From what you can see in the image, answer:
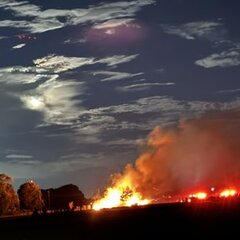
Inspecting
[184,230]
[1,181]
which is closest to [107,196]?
[1,181]

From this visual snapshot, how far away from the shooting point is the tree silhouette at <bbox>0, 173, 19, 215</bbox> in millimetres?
124562

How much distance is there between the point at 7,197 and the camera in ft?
411

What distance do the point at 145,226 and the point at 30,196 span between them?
90501 millimetres

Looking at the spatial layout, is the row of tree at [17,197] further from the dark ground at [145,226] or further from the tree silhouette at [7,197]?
the dark ground at [145,226]

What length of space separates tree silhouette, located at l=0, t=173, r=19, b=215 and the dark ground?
54697 mm

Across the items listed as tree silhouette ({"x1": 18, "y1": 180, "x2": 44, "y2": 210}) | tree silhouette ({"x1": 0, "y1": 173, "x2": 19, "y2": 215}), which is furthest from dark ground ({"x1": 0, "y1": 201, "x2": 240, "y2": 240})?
tree silhouette ({"x1": 18, "y1": 180, "x2": 44, "y2": 210})

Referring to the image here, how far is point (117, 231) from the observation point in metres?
59.5

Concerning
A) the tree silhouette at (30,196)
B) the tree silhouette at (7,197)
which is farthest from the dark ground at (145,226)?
the tree silhouette at (30,196)

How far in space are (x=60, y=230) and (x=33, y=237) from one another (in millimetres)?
3204

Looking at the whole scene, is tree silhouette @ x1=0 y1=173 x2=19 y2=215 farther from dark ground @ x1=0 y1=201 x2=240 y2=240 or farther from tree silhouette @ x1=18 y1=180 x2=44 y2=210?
dark ground @ x1=0 y1=201 x2=240 y2=240

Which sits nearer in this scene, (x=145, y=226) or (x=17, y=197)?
(x=145, y=226)

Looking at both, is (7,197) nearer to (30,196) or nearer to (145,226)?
(30,196)

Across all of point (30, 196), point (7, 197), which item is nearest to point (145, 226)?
point (7, 197)

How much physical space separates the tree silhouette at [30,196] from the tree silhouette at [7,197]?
14.2 metres
